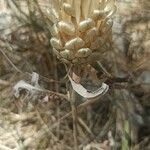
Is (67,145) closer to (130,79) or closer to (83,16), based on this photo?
(130,79)

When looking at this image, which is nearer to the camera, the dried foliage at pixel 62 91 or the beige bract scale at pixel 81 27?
the beige bract scale at pixel 81 27

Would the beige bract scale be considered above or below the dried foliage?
above

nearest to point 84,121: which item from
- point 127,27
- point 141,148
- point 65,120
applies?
point 65,120

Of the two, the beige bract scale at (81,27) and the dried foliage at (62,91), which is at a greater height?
the beige bract scale at (81,27)

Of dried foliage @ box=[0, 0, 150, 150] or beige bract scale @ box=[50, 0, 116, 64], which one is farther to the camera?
dried foliage @ box=[0, 0, 150, 150]
